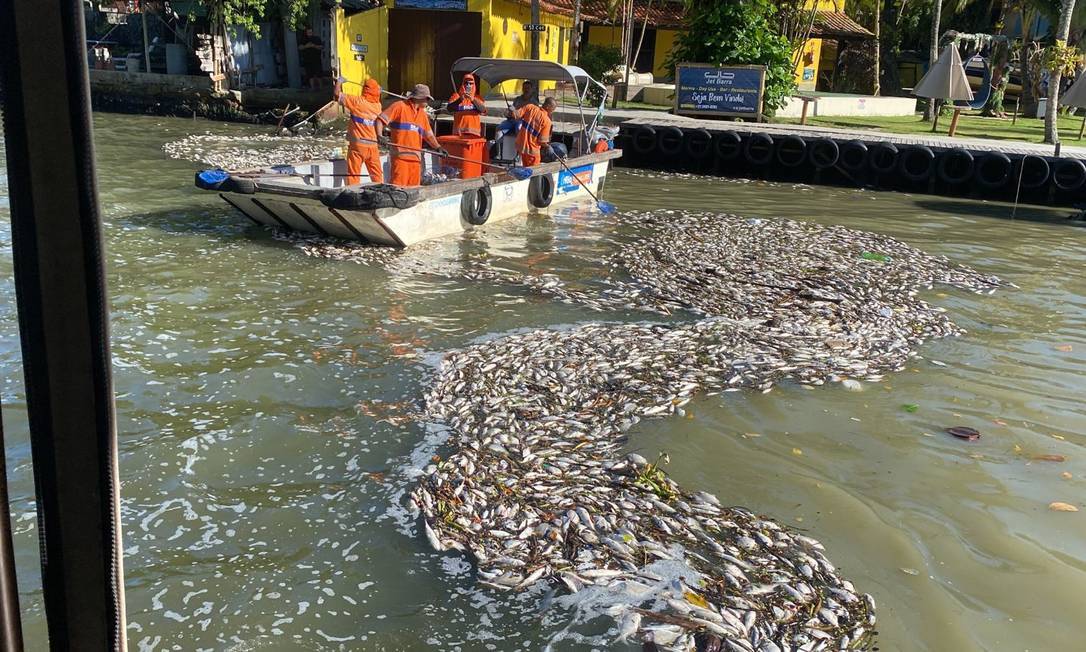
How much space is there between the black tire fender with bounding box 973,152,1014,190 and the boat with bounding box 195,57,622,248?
9823 mm

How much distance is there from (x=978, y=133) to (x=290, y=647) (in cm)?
2701

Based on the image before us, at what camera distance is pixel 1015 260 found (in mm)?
14047

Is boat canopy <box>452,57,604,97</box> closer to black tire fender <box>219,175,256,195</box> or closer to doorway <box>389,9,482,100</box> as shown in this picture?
black tire fender <box>219,175,256,195</box>

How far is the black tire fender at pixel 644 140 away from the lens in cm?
2312

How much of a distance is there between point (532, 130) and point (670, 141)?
8.89 meters

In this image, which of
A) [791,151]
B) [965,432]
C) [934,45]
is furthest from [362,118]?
[934,45]

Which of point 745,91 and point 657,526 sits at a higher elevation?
point 745,91

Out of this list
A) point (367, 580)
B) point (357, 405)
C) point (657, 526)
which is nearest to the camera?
point (367, 580)

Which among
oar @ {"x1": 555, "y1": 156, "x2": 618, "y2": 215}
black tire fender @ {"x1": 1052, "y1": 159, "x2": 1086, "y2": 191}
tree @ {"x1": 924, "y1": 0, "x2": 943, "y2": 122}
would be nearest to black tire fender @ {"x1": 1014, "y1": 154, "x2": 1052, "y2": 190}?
black tire fender @ {"x1": 1052, "y1": 159, "x2": 1086, "y2": 191}

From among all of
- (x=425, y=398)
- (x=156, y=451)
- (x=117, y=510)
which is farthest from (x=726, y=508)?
(x=117, y=510)

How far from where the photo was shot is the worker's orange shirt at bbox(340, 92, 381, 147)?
11.9 m

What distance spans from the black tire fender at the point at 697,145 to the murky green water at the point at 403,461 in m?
12.0

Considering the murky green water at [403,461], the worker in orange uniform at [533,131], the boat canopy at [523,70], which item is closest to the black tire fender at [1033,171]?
the murky green water at [403,461]

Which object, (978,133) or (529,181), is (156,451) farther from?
(978,133)
